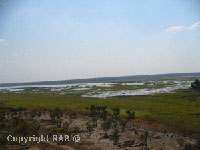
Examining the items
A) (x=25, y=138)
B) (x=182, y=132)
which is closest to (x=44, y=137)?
(x=25, y=138)

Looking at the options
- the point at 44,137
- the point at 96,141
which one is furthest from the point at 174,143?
the point at 44,137

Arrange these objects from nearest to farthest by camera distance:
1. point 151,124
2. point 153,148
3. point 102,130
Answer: point 153,148, point 102,130, point 151,124

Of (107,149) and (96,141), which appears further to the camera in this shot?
(96,141)

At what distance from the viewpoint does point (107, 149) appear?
2419cm

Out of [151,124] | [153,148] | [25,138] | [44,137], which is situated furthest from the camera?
[151,124]

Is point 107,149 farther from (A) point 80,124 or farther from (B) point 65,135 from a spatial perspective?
(A) point 80,124

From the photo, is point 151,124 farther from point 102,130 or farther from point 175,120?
point 102,130

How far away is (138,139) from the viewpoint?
2775 cm

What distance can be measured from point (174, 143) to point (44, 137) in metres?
21.9

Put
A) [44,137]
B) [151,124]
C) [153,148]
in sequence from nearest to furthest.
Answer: [153,148], [44,137], [151,124]

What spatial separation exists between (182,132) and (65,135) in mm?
21261

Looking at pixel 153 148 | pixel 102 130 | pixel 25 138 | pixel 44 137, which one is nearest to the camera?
pixel 153 148

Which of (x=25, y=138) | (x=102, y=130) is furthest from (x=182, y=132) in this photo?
(x=25, y=138)

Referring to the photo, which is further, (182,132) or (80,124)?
(80,124)
